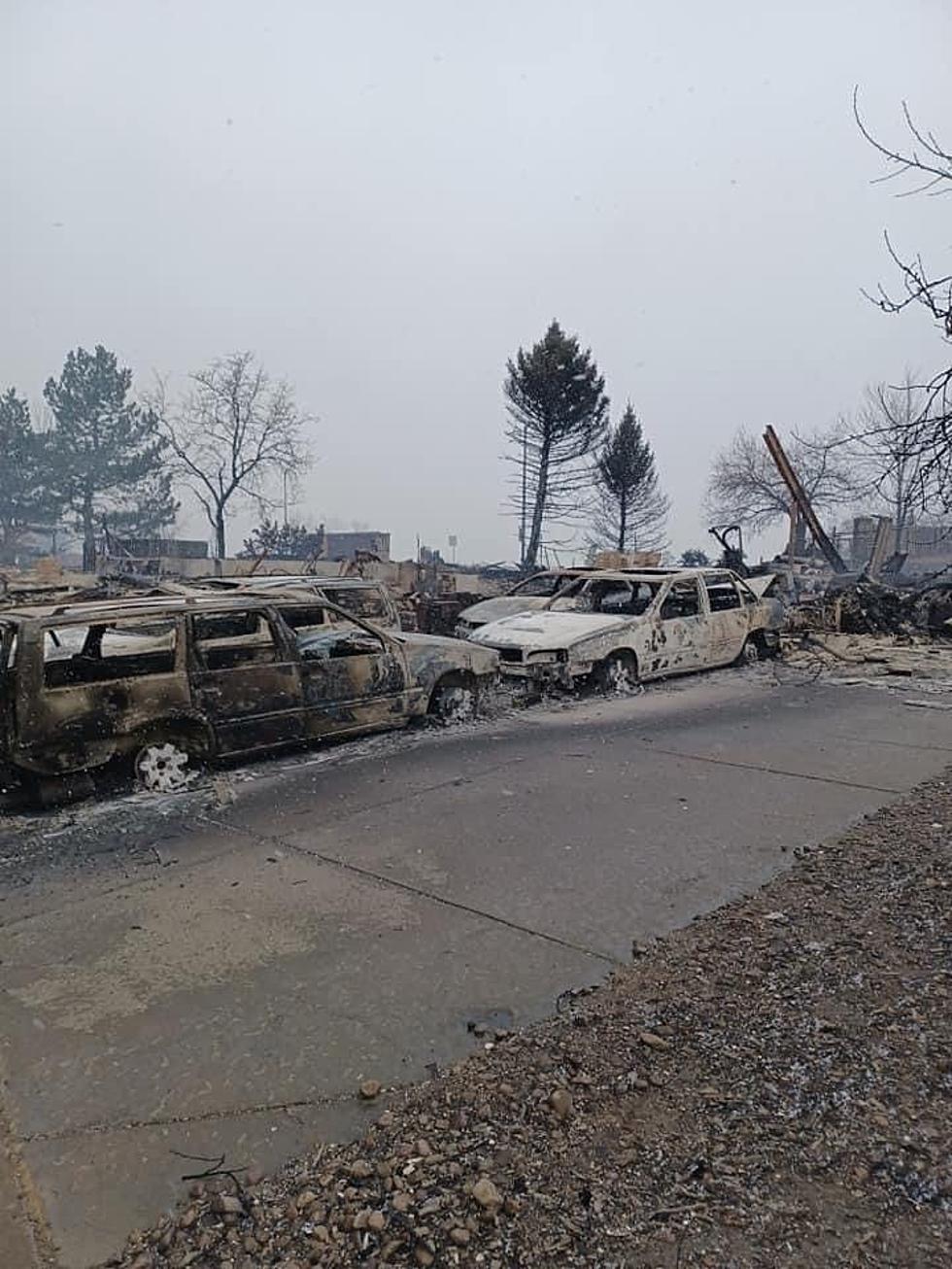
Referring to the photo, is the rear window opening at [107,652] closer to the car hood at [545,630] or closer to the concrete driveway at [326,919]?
the concrete driveway at [326,919]

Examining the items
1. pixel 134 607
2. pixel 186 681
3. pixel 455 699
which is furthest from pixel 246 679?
pixel 455 699

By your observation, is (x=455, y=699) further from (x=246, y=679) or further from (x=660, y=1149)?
(x=660, y=1149)

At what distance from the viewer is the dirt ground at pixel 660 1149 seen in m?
2.14

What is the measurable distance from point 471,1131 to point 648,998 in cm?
105

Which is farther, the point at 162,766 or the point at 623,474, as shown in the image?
the point at 623,474

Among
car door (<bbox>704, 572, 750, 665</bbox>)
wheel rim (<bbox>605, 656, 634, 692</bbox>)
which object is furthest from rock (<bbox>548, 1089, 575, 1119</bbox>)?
car door (<bbox>704, 572, 750, 665</bbox>)

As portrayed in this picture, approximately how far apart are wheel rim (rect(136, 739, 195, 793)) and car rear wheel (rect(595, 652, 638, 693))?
5492mm

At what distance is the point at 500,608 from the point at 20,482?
47760 millimetres

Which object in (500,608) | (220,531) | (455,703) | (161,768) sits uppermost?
(220,531)

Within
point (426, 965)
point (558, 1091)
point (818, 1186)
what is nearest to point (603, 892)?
point (426, 965)

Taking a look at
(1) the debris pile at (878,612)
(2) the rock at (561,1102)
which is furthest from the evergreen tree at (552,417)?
(2) the rock at (561,1102)

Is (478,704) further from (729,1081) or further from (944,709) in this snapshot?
(729,1081)

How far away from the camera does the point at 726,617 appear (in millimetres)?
12586

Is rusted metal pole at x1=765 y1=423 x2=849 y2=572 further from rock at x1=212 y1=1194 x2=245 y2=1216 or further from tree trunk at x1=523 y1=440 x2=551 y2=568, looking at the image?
rock at x1=212 y1=1194 x2=245 y2=1216
